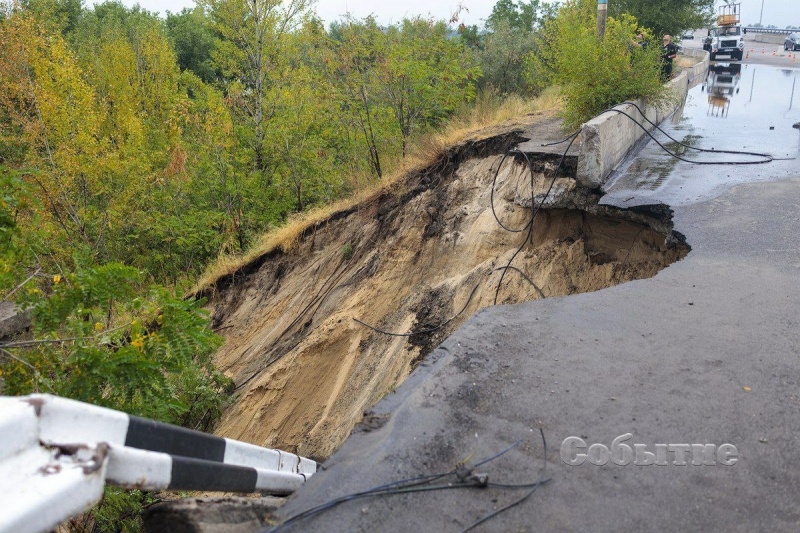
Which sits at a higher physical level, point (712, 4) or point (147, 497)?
point (712, 4)

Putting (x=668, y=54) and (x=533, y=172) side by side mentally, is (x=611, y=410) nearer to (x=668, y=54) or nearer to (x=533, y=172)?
(x=533, y=172)

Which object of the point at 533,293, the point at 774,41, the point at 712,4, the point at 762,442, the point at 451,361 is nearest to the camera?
the point at 762,442

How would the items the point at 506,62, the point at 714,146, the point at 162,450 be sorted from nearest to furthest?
1. the point at 162,450
2. the point at 714,146
3. the point at 506,62

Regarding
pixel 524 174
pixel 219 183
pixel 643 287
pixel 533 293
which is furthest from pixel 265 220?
pixel 643 287

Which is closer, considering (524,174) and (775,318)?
(775,318)

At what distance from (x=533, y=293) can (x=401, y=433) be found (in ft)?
18.7

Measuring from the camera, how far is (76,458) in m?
2.19

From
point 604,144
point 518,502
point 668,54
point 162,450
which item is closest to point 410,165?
point 604,144

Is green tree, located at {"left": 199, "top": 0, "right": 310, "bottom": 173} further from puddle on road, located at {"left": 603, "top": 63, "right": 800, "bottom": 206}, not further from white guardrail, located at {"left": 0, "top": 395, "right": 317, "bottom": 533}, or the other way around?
white guardrail, located at {"left": 0, "top": 395, "right": 317, "bottom": 533}

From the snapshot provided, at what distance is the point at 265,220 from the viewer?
60.5ft

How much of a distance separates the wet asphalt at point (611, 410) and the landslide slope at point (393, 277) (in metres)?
2.16

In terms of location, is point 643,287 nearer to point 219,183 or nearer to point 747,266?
point 747,266

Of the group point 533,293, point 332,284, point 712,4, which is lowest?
point 332,284

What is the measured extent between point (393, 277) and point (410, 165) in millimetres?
3094
